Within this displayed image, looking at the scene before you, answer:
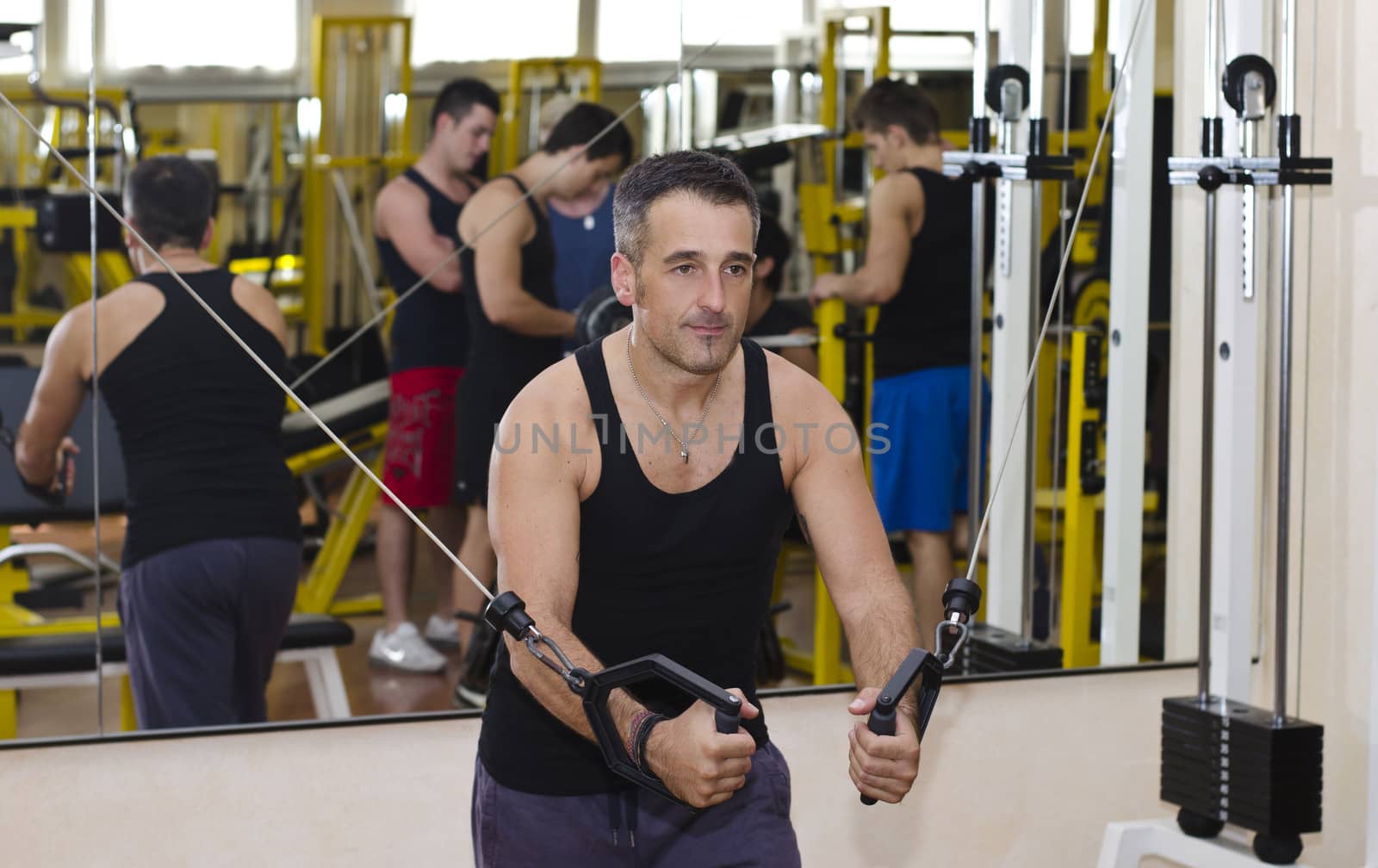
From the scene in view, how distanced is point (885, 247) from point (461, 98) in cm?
80

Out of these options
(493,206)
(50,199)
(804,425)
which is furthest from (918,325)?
(50,199)

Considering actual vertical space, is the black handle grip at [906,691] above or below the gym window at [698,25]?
below

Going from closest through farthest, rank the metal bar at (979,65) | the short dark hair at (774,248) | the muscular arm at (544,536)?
the muscular arm at (544,536)
the short dark hair at (774,248)
the metal bar at (979,65)

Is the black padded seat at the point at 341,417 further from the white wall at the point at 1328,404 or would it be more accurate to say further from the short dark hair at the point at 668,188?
the white wall at the point at 1328,404

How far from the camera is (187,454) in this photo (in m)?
2.52

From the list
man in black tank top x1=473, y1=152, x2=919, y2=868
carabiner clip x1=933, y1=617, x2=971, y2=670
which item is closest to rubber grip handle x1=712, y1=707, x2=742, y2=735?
man in black tank top x1=473, y1=152, x2=919, y2=868

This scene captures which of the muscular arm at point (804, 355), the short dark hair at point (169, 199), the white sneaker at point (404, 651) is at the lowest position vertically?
the white sneaker at point (404, 651)

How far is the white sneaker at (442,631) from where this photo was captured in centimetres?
269

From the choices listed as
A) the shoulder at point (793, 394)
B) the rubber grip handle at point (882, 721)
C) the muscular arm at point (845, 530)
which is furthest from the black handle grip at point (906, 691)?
the shoulder at point (793, 394)

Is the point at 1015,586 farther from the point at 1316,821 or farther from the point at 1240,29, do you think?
the point at 1240,29

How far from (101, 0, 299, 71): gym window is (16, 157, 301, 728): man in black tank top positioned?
0.16 meters

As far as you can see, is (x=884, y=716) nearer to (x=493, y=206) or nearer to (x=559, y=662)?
(x=559, y=662)

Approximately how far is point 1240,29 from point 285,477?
173 centimetres

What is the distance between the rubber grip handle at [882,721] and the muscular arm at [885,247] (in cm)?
134
